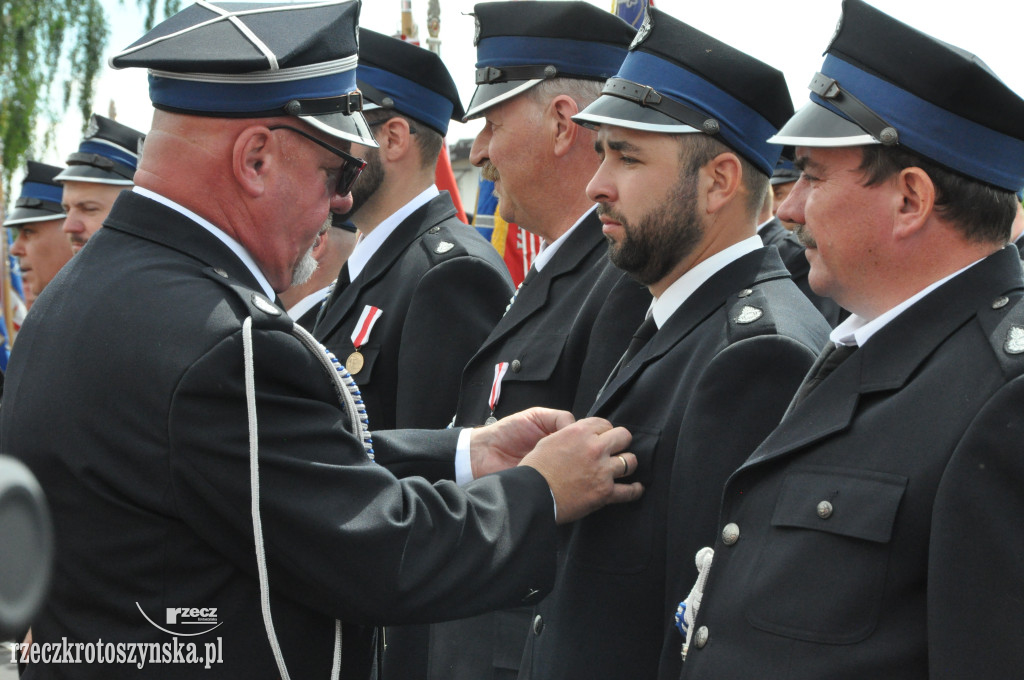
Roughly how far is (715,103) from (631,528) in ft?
3.89

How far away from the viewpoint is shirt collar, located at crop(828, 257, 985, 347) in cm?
232

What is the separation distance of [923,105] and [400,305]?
7.51 feet

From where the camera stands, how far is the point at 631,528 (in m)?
2.79

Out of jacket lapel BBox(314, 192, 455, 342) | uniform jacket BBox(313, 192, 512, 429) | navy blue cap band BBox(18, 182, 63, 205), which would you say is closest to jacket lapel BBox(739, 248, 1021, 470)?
uniform jacket BBox(313, 192, 512, 429)

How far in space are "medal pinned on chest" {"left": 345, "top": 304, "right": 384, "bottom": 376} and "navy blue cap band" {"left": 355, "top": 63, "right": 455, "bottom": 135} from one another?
0.97 meters

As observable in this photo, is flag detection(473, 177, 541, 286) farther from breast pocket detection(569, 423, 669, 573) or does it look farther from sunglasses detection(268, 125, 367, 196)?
breast pocket detection(569, 423, 669, 573)

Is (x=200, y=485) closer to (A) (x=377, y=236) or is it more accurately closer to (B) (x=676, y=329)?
(B) (x=676, y=329)

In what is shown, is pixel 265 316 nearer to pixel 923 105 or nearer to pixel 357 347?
pixel 923 105

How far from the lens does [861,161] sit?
242 centimetres

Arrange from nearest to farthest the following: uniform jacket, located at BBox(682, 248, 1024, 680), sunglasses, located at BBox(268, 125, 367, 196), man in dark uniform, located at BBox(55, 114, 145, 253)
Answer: uniform jacket, located at BBox(682, 248, 1024, 680) → sunglasses, located at BBox(268, 125, 367, 196) → man in dark uniform, located at BBox(55, 114, 145, 253)

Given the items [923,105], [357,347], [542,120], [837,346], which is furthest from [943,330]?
[357,347]

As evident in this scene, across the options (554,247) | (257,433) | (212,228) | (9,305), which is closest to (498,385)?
(554,247)

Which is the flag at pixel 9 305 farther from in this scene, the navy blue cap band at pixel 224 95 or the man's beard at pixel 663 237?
the man's beard at pixel 663 237

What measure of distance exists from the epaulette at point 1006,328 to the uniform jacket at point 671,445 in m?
0.54
